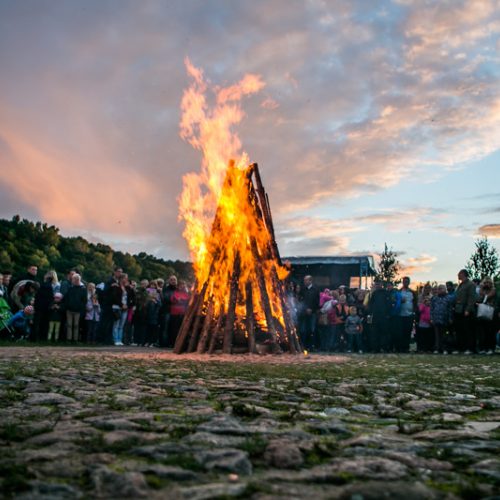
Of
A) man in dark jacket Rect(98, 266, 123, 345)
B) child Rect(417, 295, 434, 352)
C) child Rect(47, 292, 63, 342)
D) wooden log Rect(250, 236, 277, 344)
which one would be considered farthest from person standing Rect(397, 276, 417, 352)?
child Rect(47, 292, 63, 342)

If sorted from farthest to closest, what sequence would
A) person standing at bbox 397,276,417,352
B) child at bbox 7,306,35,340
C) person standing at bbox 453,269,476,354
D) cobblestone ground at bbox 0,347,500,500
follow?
person standing at bbox 397,276,417,352 < child at bbox 7,306,35,340 < person standing at bbox 453,269,476,354 < cobblestone ground at bbox 0,347,500,500

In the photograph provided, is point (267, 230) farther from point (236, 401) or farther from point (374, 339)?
point (236, 401)

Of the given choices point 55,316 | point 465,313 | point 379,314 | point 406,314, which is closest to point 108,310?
point 55,316

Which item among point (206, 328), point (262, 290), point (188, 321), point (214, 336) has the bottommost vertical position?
point (214, 336)

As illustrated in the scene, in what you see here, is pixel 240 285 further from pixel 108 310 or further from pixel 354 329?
pixel 108 310

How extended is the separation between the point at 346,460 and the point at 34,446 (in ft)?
4.53

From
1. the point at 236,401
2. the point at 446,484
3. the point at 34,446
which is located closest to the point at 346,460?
the point at 446,484

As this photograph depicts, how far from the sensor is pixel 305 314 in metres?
17.5

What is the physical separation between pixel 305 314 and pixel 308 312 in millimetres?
186

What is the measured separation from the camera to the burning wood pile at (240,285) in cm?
1283

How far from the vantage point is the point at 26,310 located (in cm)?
1706

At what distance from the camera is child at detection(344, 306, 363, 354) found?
1775 cm

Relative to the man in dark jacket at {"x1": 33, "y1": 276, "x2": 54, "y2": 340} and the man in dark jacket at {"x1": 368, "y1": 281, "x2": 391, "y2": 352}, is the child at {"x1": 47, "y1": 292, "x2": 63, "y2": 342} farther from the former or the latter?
the man in dark jacket at {"x1": 368, "y1": 281, "x2": 391, "y2": 352}

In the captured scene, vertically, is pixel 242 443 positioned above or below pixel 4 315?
below
